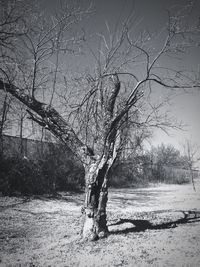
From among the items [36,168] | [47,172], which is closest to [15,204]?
[36,168]

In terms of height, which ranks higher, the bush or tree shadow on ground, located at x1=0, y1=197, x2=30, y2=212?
the bush

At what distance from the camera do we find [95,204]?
446 cm

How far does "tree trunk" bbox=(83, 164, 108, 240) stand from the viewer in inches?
171

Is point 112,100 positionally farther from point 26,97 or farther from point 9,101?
point 9,101

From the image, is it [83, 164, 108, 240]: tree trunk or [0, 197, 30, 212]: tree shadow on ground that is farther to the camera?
[0, 197, 30, 212]: tree shadow on ground

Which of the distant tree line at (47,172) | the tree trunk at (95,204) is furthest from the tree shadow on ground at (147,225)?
the distant tree line at (47,172)

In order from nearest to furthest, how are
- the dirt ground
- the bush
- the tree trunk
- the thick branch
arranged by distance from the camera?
the dirt ground
the tree trunk
the thick branch
the bush

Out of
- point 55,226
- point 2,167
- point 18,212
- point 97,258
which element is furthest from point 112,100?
Result: point 2,167

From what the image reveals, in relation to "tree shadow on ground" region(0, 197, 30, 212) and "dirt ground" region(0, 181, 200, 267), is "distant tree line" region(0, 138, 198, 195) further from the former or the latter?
"dirt ground" region(0, 181, 200, 267)

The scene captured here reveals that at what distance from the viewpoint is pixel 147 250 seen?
3947 millimetres

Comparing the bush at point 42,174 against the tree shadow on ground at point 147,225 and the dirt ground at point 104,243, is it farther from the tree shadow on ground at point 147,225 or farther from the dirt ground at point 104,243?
the tree shadow on ground at point 147,225

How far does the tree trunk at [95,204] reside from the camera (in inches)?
171

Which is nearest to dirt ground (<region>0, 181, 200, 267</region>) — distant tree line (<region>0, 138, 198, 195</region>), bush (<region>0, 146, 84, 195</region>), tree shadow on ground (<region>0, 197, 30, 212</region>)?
tree shadow on ground (<region>0, 197, 30, 212</region>)

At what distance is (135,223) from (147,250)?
6.93 feet
